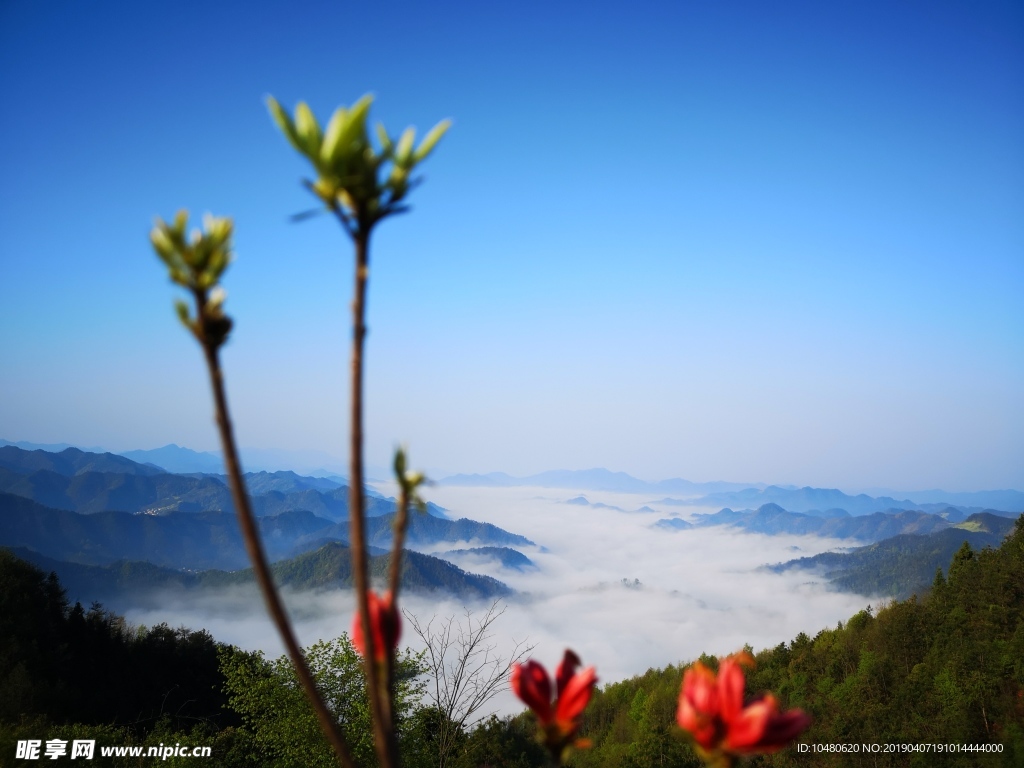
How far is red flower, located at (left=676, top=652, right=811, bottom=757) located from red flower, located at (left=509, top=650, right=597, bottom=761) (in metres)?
0.16

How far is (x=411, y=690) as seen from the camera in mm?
20094

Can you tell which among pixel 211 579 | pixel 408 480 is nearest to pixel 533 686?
pixel 408 480

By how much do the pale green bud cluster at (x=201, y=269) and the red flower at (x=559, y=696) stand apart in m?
0.76

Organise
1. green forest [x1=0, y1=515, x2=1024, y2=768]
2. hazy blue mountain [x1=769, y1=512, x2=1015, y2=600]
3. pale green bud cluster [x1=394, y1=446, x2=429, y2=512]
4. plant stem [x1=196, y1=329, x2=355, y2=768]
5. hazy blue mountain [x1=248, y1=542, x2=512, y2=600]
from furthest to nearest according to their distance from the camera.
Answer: hazy blue mountain [x1=769, y1=512, x2=1015, y2=600] → hazy blue mountain [x1=248, y1=542, x2=512, y2=600] → green forest [x1=0, y1=515, x2=1024, y2=768] → pale green bud cluster [x1=394, y1=446, x2=429, y2=512] → plant stem [x1=196, y1=329, x2=355, y2=768]

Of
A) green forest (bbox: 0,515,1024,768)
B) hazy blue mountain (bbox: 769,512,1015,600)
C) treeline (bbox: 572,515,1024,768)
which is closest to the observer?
green forest (bbox: 0,515,1024,768)

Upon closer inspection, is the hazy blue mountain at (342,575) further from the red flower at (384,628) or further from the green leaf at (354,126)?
the green leaf at (354,126)

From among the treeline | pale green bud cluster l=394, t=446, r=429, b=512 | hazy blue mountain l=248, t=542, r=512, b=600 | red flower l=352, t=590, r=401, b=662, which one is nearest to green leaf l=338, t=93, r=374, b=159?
pale green bud cluster l=394, t=446, r=429, b=512

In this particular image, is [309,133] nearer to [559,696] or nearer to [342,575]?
[559,696]

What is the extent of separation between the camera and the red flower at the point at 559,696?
1023mm

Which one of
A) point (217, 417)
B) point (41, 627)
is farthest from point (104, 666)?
point (217, 417)

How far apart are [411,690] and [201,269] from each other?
72.0 feet

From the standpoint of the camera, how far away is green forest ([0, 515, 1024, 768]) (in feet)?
59.0

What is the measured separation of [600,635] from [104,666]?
154826 mm

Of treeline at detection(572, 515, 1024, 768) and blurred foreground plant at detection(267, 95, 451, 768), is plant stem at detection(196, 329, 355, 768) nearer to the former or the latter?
blurred foreground plant at detection(267, 95, 451, 768)
